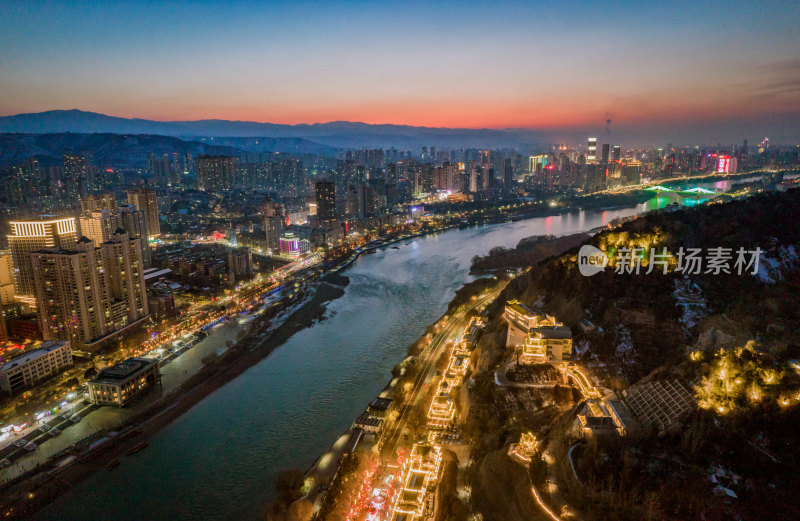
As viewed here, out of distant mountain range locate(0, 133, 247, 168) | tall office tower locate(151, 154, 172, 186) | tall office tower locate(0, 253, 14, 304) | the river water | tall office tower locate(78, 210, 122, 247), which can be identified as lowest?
the river water

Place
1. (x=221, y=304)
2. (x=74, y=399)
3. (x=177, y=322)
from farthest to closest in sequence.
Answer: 1. (x=221, y=304)
2. (x=177, y=322)
3. (x=74, y=399)

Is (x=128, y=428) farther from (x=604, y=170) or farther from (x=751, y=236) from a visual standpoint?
(x=604, y=170)

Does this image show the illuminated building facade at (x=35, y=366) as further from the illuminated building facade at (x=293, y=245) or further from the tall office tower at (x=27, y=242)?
the illuminated building facade at (x=293, y=245)

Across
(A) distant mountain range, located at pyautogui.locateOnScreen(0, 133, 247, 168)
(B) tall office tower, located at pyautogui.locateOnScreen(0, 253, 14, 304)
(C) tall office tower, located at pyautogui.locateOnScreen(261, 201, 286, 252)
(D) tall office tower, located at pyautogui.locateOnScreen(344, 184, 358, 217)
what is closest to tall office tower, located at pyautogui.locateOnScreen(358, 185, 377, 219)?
(D) tall office tower, located at pyautogui.locateOnScreen(344, 184, 358, 217)

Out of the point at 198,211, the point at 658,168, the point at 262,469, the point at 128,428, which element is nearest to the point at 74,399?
the point at 128,428

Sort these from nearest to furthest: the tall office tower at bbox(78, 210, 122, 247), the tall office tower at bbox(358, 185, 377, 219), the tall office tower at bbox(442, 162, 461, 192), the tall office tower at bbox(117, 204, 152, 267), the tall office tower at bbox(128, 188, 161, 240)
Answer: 1. the tall office tower at bbox(78, 210, 122, 247)
2. the tall office tower at bbox(117, 204, 152, 267)
3. the tall office tower at bbox(128, 188, 161, 240)
4. the tall office tower at bbox(358, 185, 377, 219)
5. the tall office tower at bbox(442, 162, 461, 192)

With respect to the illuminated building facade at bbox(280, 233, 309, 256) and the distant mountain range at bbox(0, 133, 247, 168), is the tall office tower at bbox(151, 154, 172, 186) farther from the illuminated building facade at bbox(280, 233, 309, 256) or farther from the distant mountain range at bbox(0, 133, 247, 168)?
the illuminated building facade at bbox(280, 233, 309, 256)

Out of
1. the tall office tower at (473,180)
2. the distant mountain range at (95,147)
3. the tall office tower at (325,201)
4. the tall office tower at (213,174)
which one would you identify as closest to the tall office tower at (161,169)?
the tall office tower at (213,174)
